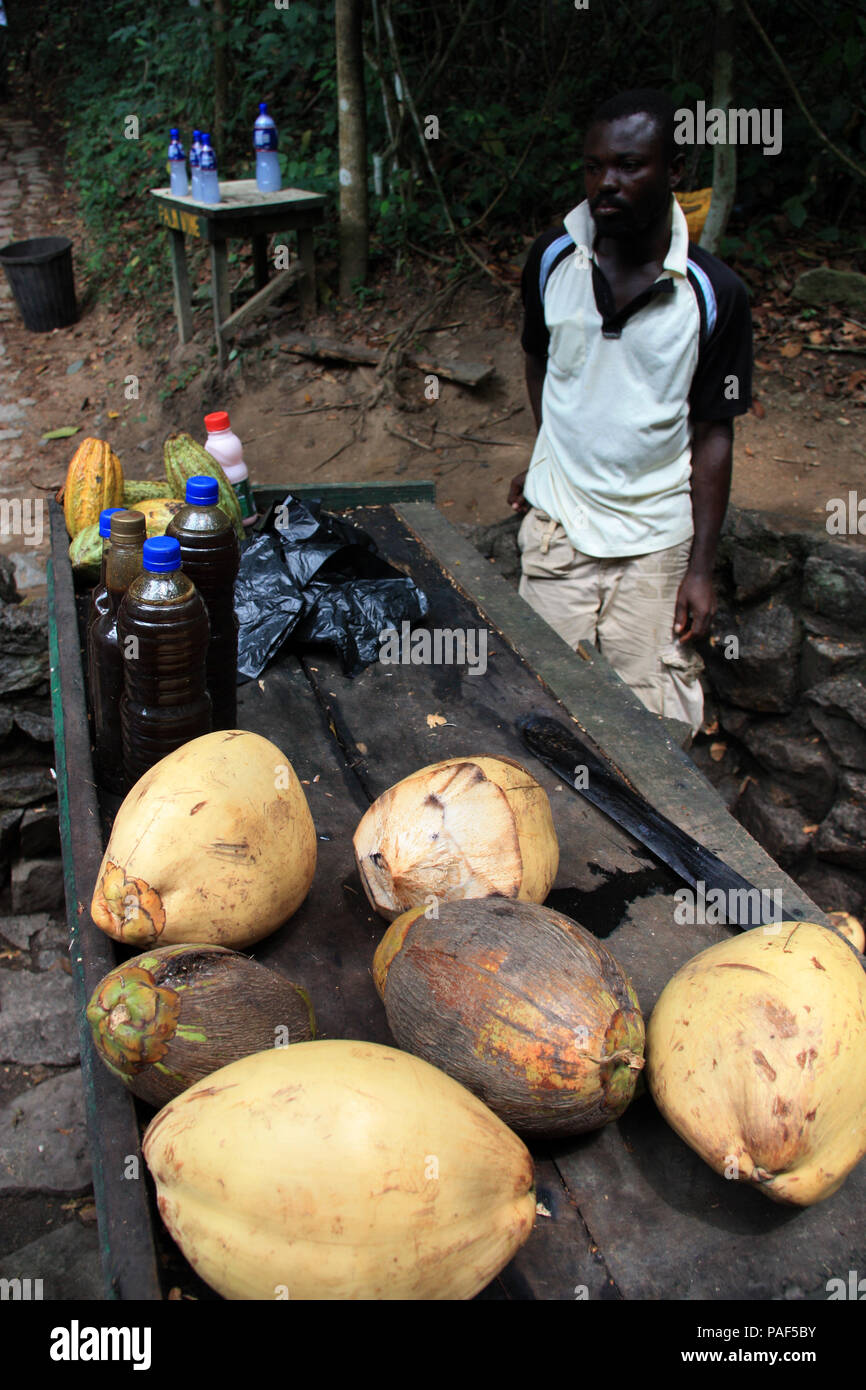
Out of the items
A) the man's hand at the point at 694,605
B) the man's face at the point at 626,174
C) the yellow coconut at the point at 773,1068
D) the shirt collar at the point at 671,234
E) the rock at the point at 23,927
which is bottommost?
the rock at the point at 23,927

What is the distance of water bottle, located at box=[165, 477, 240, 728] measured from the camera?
204 cm

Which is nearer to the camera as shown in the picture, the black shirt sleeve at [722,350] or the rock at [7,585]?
the black shirt sleeve at [722,350]

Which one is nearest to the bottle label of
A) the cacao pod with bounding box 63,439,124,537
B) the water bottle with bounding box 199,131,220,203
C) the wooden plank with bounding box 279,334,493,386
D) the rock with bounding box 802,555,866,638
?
the cacao pod with bounding box 63,439,124,537

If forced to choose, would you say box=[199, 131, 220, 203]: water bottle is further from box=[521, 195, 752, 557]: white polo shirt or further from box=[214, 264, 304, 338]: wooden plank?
box=[521, 195, 752, 557]: white polo shirt

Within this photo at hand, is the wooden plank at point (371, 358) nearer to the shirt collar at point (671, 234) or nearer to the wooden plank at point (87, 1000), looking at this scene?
the shirt collar at point (671, 234)

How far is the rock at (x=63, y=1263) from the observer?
2264mm

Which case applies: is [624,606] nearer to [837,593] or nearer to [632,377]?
[632,377]

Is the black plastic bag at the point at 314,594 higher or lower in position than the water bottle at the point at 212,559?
lower

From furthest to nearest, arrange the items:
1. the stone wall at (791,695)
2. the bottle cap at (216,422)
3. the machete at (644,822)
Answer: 1. the stone wall at (791,695)
2. the bottle cap at (216,422)
3. the machete at (644,822)

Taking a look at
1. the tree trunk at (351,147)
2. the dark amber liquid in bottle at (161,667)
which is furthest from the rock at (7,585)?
the tree trunk at (351,147)

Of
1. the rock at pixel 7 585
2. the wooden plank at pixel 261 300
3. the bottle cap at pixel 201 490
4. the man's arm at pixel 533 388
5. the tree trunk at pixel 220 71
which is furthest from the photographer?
the tree trunk at pixel 220 71

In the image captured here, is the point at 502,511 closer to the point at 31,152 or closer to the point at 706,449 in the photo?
the point at 706,449

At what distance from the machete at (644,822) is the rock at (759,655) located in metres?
2.80

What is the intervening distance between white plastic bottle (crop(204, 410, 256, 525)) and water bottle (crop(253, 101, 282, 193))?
4.36m
